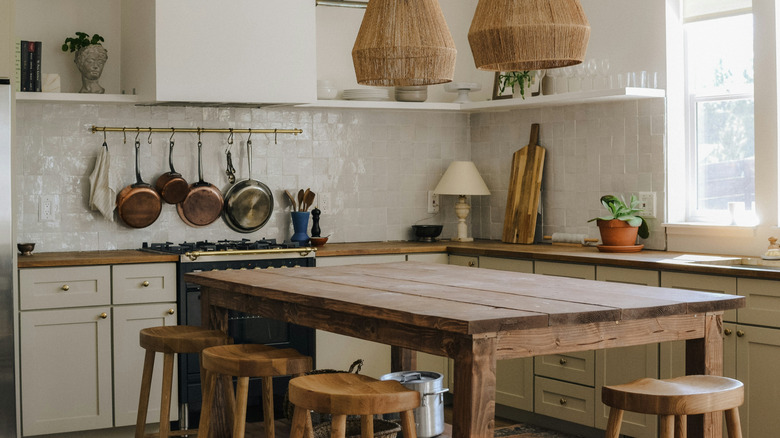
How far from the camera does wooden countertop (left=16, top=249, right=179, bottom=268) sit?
4684 millimetres

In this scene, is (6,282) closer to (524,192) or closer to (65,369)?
(65,369)

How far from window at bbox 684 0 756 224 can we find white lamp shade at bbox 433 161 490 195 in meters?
1.39

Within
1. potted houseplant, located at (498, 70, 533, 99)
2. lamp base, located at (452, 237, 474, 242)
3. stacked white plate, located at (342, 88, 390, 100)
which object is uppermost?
potted houseplant, located at (498, 70, 533, 99)

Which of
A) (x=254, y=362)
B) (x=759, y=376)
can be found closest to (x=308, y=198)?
(x=254, y=362)

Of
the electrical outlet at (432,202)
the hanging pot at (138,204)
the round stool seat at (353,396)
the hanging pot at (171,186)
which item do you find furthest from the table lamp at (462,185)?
the round stool seat at (353,396)

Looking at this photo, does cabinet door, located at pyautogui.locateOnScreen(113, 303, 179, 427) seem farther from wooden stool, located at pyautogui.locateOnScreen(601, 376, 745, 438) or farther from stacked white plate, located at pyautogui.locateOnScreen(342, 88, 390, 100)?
wooden stool, located at pyautogui.locateOnScreen(601, 376, 745, 438)

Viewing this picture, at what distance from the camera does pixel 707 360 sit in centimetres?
308

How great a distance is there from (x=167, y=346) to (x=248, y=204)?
7.13ft

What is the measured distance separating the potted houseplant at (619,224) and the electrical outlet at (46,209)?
2.97m

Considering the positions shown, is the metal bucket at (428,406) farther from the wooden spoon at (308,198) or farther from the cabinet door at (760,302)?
the wooden spoon at (308,198)

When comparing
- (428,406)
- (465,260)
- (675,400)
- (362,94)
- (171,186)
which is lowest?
(428,406)

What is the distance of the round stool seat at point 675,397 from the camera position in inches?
103

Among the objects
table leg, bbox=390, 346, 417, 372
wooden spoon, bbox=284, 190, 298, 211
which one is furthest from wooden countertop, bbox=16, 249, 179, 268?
table leg, bbox=390, 346, 417, 372

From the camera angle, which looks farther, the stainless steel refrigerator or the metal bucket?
the stainless steel refrigerator
